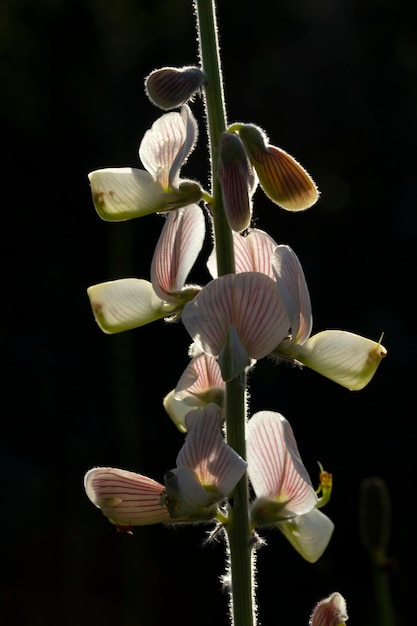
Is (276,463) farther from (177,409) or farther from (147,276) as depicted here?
(147,276)

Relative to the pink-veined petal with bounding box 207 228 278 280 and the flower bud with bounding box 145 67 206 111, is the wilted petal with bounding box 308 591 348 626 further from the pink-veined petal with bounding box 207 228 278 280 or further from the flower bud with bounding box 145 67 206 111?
the flower bud with bounding box 145 67 206 111

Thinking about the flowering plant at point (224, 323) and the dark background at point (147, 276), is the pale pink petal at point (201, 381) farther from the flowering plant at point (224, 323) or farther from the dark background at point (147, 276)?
the dark background at point (147, 276)

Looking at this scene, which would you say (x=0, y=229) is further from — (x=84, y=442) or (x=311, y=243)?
(x=311, y=243)

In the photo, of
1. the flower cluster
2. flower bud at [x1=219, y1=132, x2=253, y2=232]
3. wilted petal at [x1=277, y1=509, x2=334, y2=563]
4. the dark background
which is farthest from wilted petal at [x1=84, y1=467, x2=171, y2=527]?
the dark background

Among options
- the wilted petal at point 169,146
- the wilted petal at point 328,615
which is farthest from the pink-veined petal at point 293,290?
the wilted petal at point 328,615

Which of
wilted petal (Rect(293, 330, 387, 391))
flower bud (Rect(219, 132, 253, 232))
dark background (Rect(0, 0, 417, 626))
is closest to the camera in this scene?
flower bud (Rect(219, 132, 253, 232))

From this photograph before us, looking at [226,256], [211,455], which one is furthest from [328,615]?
[226,256]
